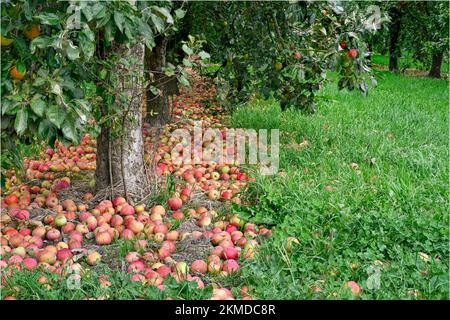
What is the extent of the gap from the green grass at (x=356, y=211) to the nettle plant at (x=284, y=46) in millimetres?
603

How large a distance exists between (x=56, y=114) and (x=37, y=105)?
73 millimetres

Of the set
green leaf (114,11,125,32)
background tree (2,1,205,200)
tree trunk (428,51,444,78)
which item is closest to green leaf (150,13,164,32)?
background tree (2,1,205,200)

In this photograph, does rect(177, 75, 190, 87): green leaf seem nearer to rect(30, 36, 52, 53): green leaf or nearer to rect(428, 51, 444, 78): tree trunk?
rect(30, 36, 52, 53): green leaf

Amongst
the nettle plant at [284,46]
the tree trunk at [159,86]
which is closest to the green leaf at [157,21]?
the nettle plant at [284,46]

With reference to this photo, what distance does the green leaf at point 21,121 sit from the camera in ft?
5.96

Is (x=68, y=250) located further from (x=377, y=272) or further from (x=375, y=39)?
(x=375, y=39)

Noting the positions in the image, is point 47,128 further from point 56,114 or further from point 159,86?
point 159,86

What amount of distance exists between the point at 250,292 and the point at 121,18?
1.24 metres

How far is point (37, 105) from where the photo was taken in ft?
6.08

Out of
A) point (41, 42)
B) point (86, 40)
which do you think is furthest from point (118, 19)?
point (41, 42)

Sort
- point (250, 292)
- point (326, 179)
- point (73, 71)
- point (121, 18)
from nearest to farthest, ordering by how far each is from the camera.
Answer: point (121, 18), point (250, 292), point (73, 71), point (326, 179)
